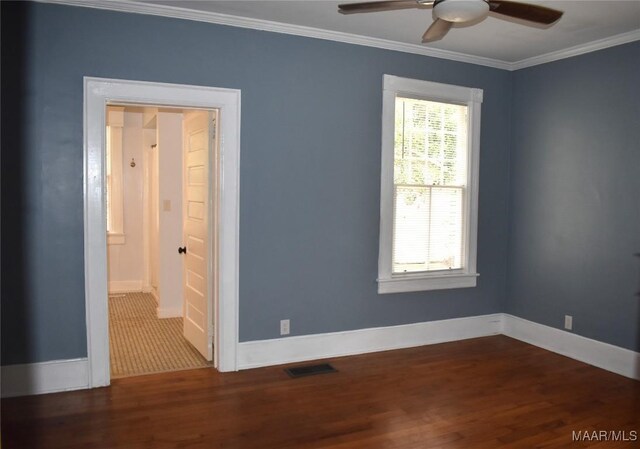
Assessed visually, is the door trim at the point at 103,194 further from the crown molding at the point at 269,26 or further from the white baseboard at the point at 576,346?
the white baseboard at the point at 576,346

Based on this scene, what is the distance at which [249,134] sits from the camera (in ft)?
13.1

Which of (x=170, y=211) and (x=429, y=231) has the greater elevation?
(x=170, y=211)

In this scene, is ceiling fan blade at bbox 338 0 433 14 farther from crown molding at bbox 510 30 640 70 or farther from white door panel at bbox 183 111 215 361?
crown molding at bbox 510 30 640 70

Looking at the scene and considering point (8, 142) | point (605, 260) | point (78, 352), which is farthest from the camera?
point (605, 260)

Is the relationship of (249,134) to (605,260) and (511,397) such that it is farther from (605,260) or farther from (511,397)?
(605,260)

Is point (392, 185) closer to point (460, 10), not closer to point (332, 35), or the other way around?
point (332, 35)

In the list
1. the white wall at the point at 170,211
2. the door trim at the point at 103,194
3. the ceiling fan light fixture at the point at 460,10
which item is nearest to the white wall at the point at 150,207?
the white wall at the point at 170,211

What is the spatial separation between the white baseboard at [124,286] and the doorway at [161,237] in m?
0.01

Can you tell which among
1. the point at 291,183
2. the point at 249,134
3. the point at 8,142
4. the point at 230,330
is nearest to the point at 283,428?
the point at 230,330

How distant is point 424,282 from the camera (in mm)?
4762

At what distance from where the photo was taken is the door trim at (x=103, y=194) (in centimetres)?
357

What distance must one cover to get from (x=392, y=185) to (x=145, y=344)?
267cm

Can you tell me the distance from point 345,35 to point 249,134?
1162mm

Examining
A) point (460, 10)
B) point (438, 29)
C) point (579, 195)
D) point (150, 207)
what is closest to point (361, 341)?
point (579, 195)
